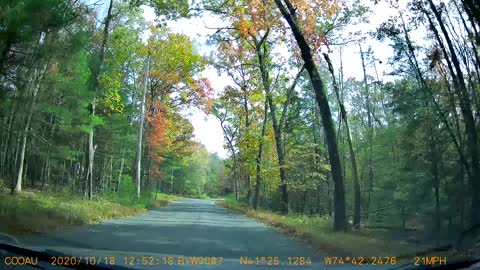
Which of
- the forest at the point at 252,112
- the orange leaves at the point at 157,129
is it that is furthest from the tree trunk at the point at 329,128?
the orange leaves at the point at 157,129

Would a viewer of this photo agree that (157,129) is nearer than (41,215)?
No

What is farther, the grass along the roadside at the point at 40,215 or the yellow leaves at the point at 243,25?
the yellow leaves at the point at 243,25

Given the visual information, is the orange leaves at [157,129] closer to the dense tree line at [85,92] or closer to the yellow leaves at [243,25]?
the dense tree line at [85,92]

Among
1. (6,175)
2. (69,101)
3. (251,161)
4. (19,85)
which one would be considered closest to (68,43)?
(19,85)

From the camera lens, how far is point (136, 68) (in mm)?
34656

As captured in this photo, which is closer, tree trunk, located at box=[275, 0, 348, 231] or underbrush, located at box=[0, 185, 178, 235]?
underbrush, located at box=[0, 185, 178, 235]

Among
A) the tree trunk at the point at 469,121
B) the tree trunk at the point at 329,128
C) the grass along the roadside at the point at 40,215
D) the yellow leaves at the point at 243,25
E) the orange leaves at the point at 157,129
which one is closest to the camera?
the grass along the roadside at the point at 40,215

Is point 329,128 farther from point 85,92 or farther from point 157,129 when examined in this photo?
point 157,129

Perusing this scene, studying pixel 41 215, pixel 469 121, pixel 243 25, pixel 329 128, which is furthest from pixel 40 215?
pixel 469 121

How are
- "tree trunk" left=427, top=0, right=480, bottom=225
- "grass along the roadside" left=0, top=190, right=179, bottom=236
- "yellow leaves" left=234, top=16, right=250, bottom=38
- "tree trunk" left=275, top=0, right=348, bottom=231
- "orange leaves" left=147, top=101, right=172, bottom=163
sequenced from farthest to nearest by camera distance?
"orange leaves" left=147, top=101, right=172, bottom=163
"yellow leaves" left=234, top=16, right=250, bottom=38
"tree trunk" left=427, top=0, right=480, bottom=225
"tree trunk" left=275, top=0, right=348, bottom=231
"grass along the roadside" left=0, top=190, right=179, bottom=236

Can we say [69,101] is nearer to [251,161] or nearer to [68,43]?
[68,43]

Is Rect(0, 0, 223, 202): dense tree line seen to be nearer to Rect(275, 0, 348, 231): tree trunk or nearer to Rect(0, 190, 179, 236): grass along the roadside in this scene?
Rect(0, 190, 179, 236): grass along the roadside

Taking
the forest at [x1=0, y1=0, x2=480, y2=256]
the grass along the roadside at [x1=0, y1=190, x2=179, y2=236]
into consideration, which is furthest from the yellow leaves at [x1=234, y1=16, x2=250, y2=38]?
the grass along the roadside at [x1=0, y1=190, x2=179, y2=236]

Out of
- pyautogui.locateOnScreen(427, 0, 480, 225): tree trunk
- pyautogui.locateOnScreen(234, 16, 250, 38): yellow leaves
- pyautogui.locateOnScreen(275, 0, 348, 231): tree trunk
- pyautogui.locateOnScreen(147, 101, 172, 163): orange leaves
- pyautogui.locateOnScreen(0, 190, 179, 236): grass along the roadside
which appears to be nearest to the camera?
pyautogui.locateOnScreen(0, 190, 179, 236): grass along the roadside
